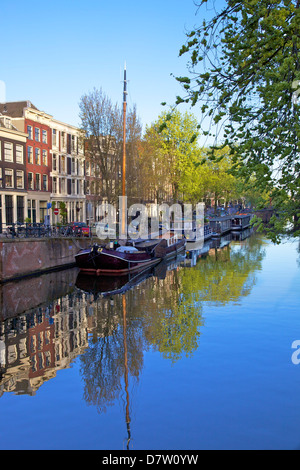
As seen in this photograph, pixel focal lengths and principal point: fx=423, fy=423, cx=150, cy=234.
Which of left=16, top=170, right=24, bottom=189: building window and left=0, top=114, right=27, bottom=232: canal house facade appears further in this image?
left=16, top=170, right=24, bottom=189: building window

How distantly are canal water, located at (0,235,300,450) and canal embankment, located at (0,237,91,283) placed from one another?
3.93 feet

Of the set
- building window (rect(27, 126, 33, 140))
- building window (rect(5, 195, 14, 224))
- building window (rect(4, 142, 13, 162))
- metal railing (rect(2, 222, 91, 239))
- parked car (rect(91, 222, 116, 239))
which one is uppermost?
building window (rect(27, 126, 33, 140))

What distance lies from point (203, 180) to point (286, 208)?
5307 cm

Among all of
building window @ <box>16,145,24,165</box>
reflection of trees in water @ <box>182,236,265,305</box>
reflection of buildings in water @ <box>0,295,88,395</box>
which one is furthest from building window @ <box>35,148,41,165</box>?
reflection of buildings in water @ <box>0,295,88,395</box>

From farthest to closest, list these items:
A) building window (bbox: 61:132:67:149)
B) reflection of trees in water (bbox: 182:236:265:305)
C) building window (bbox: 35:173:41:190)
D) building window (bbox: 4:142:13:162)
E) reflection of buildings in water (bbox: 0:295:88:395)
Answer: building window (bbox: 61:132:67:149) → building window (bbox: 35:173:41:190) → building window (bbox: 4:142:13:162) → reflection of trees in water (bbox: 182:236:265:305) → reflection of buildings in water (bbox: 0:295:88:395)

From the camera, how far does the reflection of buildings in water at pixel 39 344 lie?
1177 cm

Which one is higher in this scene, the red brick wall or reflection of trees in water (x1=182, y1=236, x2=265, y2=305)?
the red brick wall

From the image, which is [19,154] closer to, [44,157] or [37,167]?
[37,167]

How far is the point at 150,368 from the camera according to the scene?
12.4 meters

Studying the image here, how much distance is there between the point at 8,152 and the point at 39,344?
28894 mm

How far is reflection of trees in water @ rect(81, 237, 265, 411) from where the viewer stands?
1212cm

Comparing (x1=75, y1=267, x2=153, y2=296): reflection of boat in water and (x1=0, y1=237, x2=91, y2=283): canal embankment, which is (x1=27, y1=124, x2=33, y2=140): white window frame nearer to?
(x1=0, y1=237, x2=91, y2=283): canal embankment

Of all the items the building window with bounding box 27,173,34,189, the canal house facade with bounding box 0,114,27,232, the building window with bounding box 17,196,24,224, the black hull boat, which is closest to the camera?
the black hull boat

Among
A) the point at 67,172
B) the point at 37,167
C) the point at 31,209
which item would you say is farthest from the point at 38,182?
the point at 67,172
